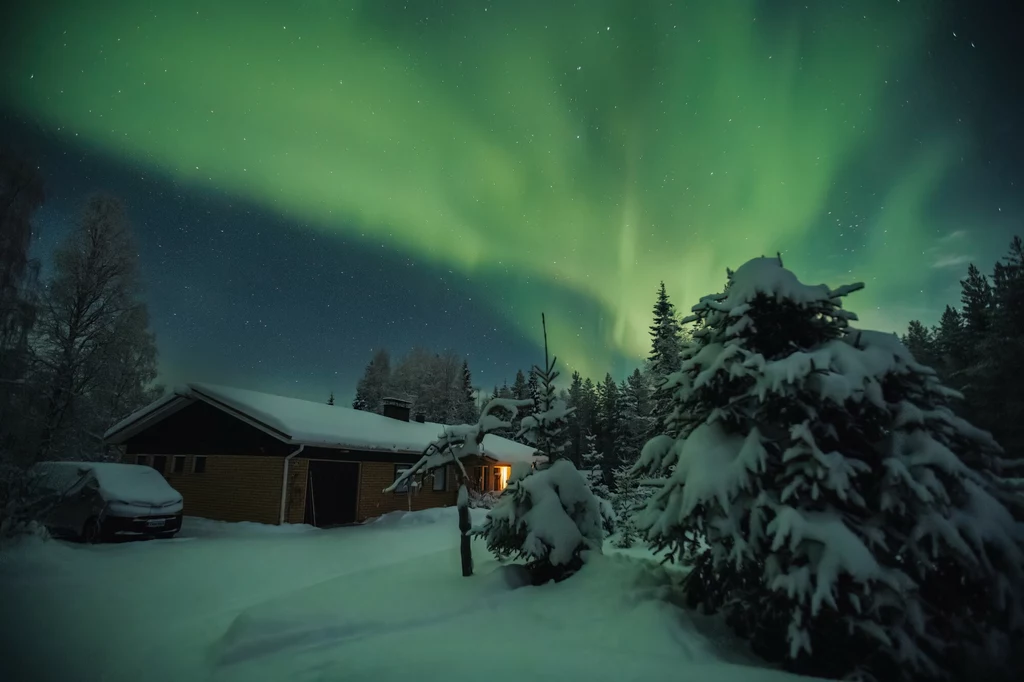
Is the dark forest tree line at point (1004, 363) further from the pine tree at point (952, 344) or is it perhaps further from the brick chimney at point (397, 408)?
the brick chimney at point (397, 408)

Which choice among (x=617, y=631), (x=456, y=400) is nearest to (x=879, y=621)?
(x=617, y=631)

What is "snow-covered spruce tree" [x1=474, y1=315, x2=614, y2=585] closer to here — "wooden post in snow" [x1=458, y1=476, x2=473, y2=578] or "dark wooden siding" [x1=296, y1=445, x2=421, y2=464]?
"wooden post in snow" [x1=458, y1=476, x2=473, y2=578]

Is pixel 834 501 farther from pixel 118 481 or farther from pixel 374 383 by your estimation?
pixel 374 383

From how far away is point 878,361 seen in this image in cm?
478

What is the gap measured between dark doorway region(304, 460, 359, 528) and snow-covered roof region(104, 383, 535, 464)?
137 cm

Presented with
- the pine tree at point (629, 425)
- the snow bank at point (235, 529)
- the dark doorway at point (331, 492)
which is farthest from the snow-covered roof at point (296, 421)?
the pine tree at point (629, 425)

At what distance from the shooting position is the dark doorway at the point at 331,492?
1802 cm

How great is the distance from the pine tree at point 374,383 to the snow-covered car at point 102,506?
44.3 metres

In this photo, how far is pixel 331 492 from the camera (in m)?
19.0

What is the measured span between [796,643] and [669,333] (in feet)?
95.8

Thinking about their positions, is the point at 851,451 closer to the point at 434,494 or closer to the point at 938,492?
the point at 938,492

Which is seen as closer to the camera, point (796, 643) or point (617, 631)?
point (796, 643)

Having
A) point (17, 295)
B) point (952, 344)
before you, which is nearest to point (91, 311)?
point (17, 295)

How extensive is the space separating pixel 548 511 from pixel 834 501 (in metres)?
4.08
